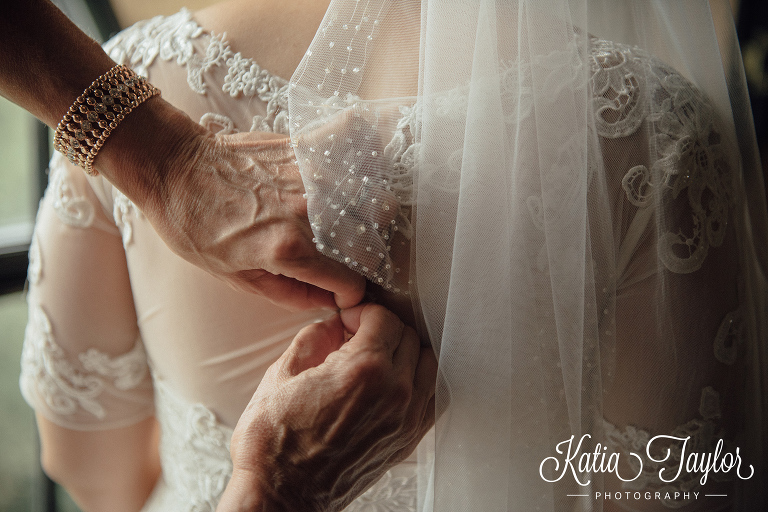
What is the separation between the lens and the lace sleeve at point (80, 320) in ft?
3.19

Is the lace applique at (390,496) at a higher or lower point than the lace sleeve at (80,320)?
lower

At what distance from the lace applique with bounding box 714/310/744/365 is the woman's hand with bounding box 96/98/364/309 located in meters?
0.50

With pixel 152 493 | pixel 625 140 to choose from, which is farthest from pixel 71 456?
pixel 625 140

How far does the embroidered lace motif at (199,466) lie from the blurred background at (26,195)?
72 centimetres

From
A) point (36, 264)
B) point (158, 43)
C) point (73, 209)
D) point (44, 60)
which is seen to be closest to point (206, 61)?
point (158, 43)

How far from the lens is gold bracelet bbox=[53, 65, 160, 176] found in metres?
0.74

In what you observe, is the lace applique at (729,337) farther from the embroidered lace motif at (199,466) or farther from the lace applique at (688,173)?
the embroidered lace motif at (199,466)

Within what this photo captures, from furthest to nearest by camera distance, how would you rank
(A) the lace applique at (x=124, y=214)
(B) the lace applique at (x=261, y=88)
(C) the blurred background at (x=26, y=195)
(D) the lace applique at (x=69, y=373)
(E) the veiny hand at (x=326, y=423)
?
(C) the blurred background at (x=26, y=195) → (D) the lace applique at (x=69, y=373) → (A) the lace applique at (x=124, y=214) → (B) the lace applique at (x=261, y=88) → (E) the veiny hand at (x=326, y=423)

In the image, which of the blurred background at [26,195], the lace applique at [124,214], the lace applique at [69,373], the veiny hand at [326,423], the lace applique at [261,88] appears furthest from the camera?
the blurred background at [26,195]

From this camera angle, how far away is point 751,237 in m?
0.82

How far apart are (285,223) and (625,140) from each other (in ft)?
1.50

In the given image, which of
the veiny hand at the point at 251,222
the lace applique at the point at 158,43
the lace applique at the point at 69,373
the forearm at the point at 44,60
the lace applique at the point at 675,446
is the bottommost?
the lace applique at the point at 675,446

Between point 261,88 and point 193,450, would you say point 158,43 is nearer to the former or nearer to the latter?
point 261,88

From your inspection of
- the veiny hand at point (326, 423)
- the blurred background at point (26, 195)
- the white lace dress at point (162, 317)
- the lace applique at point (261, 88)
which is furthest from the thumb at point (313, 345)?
the blurred background at point (26, 195)
